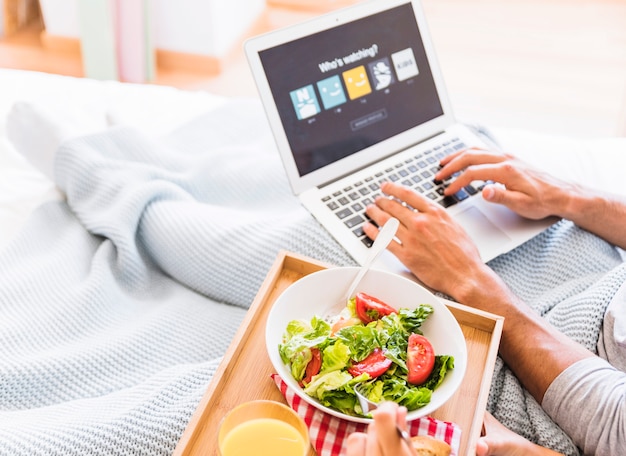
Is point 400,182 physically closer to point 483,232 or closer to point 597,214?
point 483,232

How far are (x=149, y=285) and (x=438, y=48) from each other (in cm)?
209

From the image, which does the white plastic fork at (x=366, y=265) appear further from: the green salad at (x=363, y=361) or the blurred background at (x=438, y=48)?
the blurred background at (x=438, y=48)

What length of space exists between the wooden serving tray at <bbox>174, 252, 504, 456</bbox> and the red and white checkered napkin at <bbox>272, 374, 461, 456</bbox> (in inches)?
0.5

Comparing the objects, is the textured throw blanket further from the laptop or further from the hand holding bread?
the hand holding bread

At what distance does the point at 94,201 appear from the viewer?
3.93 ft

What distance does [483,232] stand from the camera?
1.12 metres

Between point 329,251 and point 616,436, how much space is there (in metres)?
0.46

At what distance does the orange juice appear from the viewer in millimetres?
611

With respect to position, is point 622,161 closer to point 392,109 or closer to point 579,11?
point 392,109

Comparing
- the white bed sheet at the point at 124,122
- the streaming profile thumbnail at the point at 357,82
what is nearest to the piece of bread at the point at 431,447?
the streaming profile thumbnail at the point at 357,82

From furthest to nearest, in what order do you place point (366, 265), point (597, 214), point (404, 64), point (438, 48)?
1. point (438, 48)
2. point (404, 64)
3. point (597, 214)
4. point (366, 265)

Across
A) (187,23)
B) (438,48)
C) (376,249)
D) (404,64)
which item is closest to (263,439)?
(376,249)

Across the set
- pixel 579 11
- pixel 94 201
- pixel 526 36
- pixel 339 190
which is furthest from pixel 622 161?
pixel 579 11

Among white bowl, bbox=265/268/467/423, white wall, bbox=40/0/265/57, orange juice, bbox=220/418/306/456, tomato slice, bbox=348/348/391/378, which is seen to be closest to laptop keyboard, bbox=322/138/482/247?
white bowl, bbox=265/268/467/423
